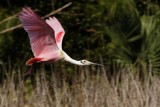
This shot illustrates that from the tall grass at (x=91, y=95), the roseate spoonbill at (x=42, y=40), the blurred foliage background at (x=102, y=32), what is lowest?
the blurred foliage background at (x=102, y=32)

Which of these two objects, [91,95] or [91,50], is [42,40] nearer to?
[91,95]

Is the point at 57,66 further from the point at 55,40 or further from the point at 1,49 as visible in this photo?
the point at 55,40

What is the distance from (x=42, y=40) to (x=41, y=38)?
0.02 metres

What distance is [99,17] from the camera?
9570 mm

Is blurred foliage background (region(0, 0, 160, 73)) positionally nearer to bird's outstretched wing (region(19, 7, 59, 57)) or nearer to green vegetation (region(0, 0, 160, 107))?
green vegetation (region(0, 0, 160, 107))

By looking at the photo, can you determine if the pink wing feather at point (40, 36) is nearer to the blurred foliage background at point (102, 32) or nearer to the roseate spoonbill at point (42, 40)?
the roseate spoonbill at point (42, 40)

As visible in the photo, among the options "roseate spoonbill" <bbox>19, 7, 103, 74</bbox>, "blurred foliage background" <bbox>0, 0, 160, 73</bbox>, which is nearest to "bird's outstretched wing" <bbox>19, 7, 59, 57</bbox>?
"roseate spoonbill" <bbox>19, 7, 103, 74</bbox>

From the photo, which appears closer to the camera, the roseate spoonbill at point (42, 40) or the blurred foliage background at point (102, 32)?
the roseate spoonbill at point (42, 40)

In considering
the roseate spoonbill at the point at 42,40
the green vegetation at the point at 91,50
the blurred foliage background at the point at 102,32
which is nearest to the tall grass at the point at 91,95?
the green vegetation at the point at 91,50

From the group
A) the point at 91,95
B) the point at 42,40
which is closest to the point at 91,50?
the point at 91,95

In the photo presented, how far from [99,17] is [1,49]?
3.98ft

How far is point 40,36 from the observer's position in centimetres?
666

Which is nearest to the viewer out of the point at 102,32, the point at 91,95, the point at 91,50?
the point at 91,95

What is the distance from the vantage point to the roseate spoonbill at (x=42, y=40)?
6.43 metres
